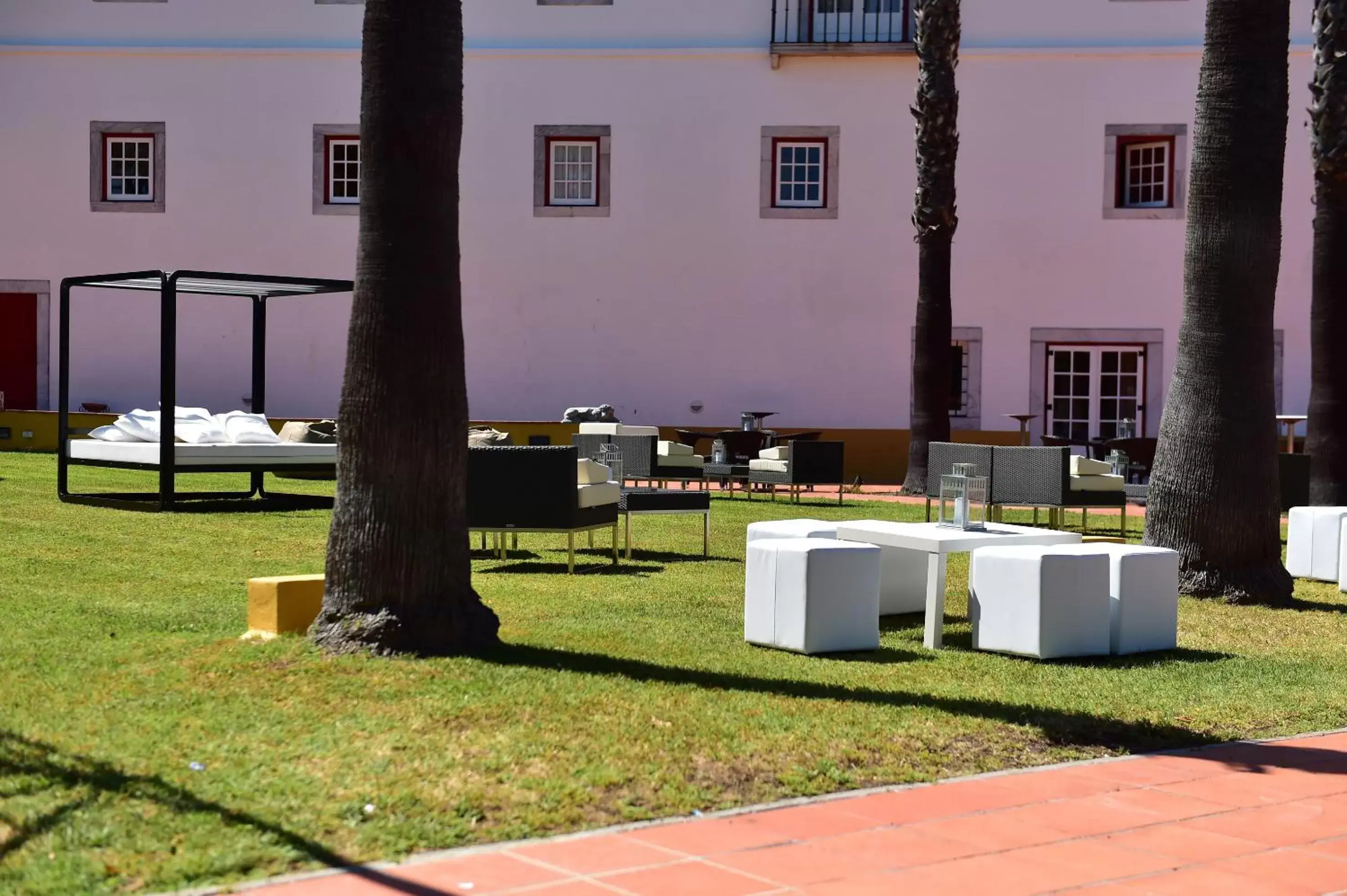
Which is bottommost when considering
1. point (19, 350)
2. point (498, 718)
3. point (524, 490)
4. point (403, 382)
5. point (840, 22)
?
point (498, 718)

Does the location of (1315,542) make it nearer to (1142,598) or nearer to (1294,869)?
(1142,598)

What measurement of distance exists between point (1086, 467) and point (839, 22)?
35.1 feet

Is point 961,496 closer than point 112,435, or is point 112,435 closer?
point 961,496

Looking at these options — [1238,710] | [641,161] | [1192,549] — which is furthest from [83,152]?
[1238,710]

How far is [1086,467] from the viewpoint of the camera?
1396 centimetres

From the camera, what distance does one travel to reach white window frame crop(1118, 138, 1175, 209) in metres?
22.3

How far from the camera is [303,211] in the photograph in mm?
23062

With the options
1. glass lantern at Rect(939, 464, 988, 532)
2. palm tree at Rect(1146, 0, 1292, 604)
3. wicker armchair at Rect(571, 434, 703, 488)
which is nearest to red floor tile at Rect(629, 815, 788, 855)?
glass lantern at Rect(939, 464, 988, 532)

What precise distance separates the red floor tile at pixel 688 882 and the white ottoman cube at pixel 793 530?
13.4 ft

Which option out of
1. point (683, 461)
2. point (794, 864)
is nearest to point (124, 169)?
point (683, 461)

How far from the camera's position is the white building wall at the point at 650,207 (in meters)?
22.3

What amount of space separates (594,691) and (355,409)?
148 centimetres

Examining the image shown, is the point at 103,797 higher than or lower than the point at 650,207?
lower

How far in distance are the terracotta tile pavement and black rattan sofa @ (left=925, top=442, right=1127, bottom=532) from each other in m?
7.96
